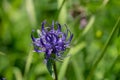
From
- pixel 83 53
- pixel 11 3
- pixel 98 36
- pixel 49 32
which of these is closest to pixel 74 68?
pixel 83 53

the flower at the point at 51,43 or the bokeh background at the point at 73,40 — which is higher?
the flower at the point at 51,43

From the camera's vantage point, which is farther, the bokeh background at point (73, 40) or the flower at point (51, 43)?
the bokeh background at point (73, 40)

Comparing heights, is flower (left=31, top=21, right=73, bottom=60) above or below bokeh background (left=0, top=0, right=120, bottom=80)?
above

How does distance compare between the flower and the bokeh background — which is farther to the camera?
the bokeh background

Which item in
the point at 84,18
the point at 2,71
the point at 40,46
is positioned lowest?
the point at 2,71

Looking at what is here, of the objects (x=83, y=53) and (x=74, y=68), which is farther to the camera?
(x=83, y=53)

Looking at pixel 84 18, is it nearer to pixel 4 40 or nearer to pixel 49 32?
pixel 4 40

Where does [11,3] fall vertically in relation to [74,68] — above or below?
above

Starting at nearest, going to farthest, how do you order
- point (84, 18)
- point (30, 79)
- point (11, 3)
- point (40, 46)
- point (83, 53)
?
point (40, 46) → point (30, 79) → point (83, 53) → point (84, 18) → point (11, 3)
